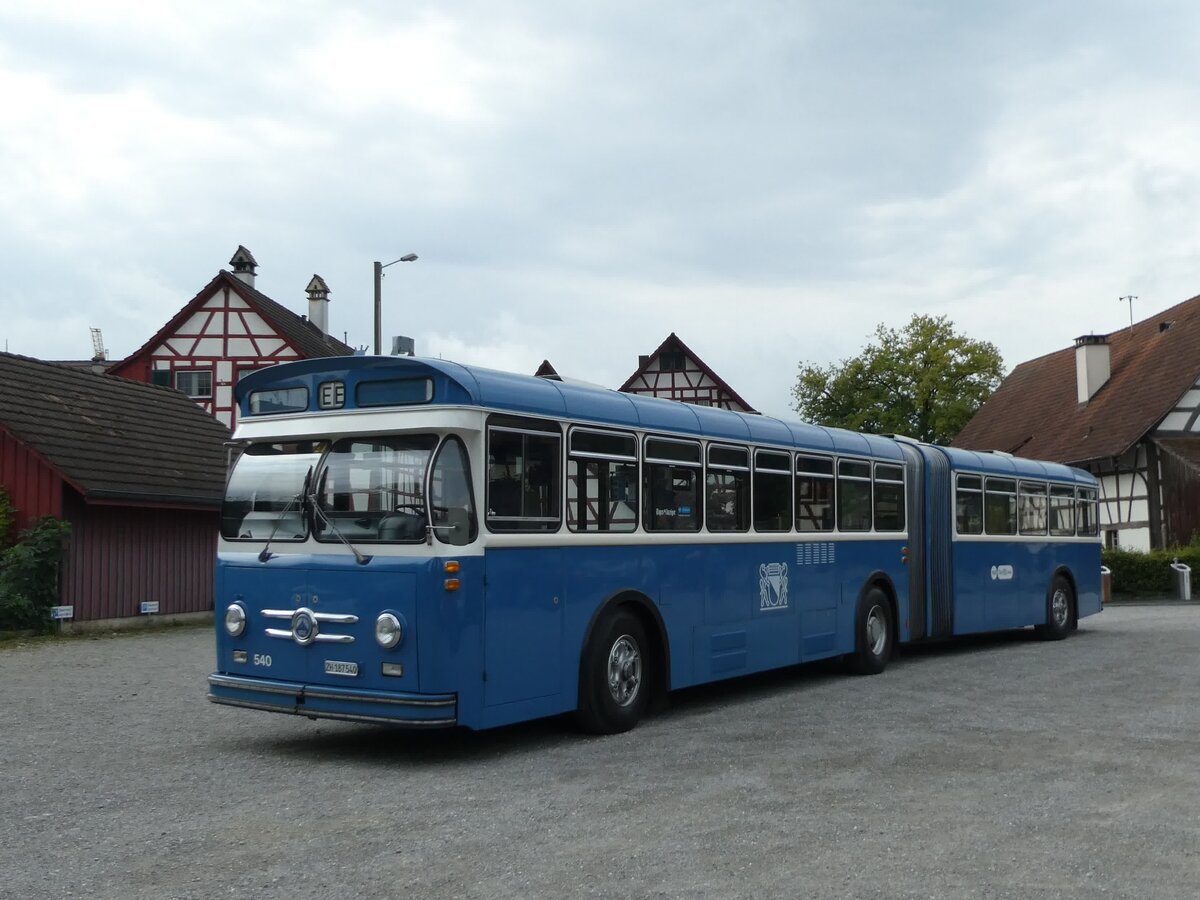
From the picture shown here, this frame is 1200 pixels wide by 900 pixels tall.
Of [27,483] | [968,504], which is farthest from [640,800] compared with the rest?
[27,483]

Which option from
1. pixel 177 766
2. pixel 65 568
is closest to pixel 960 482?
pixel 177 766

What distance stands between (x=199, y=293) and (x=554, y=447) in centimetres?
Result: 3701

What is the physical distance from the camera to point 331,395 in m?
9.54

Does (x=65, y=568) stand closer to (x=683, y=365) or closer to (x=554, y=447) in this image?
(x=554, y=447)

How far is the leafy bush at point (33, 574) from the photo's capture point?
67.5 ft

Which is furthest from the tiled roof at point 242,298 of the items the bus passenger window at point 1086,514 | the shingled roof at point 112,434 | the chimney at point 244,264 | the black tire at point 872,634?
the black tire at point 872,634

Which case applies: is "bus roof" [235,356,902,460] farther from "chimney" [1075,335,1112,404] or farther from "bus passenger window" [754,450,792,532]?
"chimney" [1075,335,1112,404]

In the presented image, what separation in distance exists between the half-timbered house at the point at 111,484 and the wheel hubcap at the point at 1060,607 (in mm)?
12974

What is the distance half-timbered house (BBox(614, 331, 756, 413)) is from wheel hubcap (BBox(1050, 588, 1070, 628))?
3895 centimetres

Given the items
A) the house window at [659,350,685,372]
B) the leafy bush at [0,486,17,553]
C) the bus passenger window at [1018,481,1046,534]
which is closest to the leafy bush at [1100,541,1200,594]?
the bus passenger window at [1018,481,1046,534]

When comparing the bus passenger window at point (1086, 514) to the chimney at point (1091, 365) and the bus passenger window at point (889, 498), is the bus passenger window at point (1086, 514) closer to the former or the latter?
the bus passenger window at point (889, 498)

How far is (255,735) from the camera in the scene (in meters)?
10.6

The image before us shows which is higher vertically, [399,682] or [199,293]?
[199,293]

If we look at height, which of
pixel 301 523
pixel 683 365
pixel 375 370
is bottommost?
pixel 301 523
